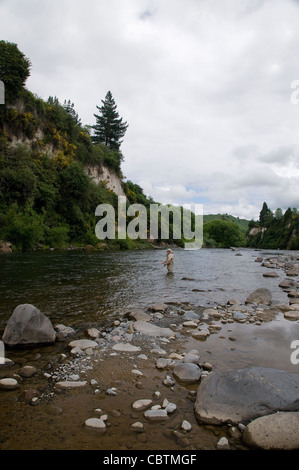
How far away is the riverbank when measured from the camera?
2.63 metres

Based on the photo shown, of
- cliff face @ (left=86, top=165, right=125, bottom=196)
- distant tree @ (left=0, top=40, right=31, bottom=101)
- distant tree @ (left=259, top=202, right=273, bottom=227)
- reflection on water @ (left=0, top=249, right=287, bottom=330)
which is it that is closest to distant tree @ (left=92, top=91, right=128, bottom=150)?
cliff face @ (left=86, top=165, right=125, bottom=196)

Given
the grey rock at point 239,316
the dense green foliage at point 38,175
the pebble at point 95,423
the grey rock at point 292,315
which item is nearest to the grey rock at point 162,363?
the pebble at point 95,423

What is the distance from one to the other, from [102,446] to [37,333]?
9.94 ft

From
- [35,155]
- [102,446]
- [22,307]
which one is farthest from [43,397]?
[35,155]

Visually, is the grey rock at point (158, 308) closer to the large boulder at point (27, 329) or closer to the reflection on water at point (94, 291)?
the reflection on water at point (94, 291)

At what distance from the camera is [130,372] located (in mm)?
4039

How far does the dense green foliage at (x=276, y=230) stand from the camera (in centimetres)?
10380

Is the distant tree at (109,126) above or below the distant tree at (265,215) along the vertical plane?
above

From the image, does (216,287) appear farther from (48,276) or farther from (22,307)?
(22,307)

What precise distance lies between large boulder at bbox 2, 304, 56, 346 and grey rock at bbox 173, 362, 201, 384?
2.57m

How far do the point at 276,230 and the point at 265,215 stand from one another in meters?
24.8

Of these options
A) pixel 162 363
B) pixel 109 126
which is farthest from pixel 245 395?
pixel 109 126

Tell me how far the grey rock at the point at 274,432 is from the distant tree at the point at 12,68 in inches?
1376
